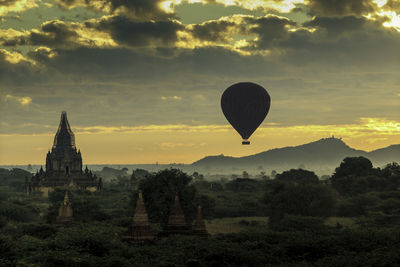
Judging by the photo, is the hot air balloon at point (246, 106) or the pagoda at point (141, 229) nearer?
the pagoda at point (141, 229)

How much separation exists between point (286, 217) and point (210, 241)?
2936 cm

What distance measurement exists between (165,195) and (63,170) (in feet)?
280

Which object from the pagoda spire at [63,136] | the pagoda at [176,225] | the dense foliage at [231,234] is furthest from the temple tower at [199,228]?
the pagoda spire at [63,136]

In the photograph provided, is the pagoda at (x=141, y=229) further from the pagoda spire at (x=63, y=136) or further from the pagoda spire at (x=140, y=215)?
the pagoda spire at (x=63, y=136)

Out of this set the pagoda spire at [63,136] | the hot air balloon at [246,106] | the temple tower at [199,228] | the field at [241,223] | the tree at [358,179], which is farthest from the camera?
the pagoda spire at [63,136]

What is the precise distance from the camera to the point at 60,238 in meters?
49.8

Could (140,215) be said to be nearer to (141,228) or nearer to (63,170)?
(141,228)

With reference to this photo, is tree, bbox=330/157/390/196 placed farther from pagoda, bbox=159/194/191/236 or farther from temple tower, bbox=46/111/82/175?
temple tower, bbox=46/111/82/175

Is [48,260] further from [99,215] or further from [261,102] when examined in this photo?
[261,102]

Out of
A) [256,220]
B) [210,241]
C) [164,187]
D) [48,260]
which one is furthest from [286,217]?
[48,260]

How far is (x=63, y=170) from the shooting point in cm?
15525

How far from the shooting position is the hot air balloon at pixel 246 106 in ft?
324

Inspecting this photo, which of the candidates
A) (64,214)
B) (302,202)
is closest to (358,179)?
(302,202)

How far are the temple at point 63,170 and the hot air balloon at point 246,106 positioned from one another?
198 feet
